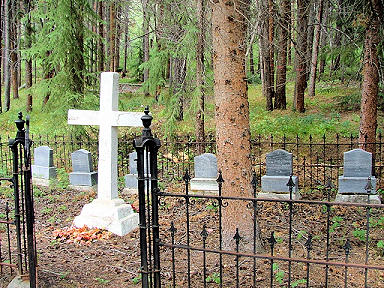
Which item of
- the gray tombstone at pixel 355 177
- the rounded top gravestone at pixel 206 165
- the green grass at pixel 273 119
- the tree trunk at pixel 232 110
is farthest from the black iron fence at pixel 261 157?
the tree trunk at pixel 232 110

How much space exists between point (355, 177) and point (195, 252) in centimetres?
388

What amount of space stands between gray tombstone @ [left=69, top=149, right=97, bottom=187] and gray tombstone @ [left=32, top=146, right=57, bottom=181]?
71 centimetres

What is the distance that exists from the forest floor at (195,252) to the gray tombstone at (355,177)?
707 mm

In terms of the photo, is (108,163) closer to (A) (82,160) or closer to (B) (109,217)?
(B) (109,217)

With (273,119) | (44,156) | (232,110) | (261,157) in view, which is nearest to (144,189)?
(232,110)

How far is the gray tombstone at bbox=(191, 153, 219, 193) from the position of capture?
320 inches

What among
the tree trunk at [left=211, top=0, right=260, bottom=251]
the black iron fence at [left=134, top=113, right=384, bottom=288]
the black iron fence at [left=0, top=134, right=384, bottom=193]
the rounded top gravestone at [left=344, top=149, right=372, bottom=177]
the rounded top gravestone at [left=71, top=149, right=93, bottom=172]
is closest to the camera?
the black iron fence at [left=134, top=113, right=384, bottom=288]

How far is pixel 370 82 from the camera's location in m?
7.86

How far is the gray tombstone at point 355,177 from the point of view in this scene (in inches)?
284

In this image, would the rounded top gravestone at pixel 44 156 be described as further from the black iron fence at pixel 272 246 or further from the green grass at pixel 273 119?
the black iron fence at pixel 272 246

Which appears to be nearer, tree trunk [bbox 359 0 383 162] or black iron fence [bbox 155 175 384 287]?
black iron fence [bbox 155 175 384 287]

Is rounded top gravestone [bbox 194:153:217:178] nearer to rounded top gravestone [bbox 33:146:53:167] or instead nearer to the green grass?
the green grass

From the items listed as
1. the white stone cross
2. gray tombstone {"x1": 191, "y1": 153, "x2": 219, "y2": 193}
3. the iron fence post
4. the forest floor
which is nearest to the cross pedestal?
the white stone cross

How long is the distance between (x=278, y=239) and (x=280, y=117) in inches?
373
